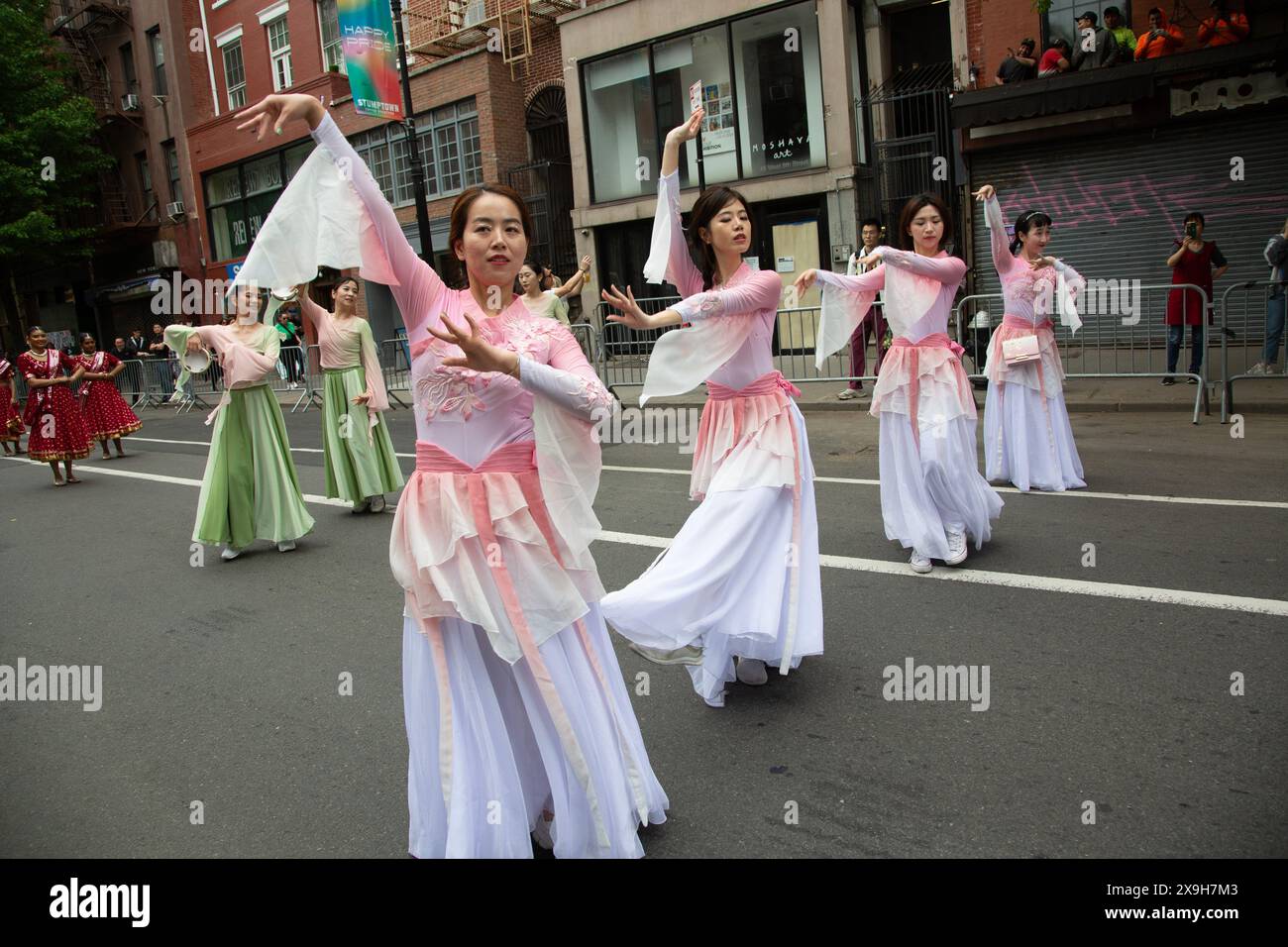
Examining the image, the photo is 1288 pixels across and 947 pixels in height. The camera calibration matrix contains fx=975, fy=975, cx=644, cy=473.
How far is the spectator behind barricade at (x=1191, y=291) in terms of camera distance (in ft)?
35.6

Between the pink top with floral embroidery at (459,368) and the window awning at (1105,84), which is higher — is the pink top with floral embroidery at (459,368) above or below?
below

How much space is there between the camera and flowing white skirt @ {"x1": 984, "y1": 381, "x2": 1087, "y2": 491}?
756cm

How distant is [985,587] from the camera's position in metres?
5.25

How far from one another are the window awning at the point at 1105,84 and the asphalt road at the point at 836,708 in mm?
8614

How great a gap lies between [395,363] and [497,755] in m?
18.8

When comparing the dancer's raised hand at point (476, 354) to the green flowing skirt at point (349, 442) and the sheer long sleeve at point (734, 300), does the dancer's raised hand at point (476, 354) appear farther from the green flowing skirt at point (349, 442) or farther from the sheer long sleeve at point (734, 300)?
the green flowing skirt at point (349, 442)

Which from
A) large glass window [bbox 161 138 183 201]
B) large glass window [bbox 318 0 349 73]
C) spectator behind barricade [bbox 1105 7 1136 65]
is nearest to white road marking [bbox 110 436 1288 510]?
spectator behind barricade [bbox 1105 7 1136 65]

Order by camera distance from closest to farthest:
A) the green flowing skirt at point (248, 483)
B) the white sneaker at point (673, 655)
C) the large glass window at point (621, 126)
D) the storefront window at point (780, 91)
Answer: the white sneaker at point (673, 655) → the green flowing skirt at point (248, 483) → the storefront window at point (780, 91) → the large glass window at point (621, 126)

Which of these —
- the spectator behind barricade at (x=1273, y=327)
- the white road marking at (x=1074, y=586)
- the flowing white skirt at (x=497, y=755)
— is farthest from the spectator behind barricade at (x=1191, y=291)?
the flowing white skirt at (x=497, y=755)

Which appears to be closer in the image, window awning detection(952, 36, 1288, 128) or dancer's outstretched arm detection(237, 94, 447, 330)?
dancer's outstretched arm detection(237, 94, 447, 330)

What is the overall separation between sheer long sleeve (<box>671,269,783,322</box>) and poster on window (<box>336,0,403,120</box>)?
13004 millimetres

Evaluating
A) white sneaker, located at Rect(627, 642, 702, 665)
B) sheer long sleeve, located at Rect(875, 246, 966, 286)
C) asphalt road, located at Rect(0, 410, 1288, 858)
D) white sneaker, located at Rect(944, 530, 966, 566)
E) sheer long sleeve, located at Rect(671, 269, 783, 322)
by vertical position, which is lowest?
asphalt road, located at Rect(0, 410, 1288, 858)

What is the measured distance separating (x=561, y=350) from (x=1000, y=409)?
5926 mm

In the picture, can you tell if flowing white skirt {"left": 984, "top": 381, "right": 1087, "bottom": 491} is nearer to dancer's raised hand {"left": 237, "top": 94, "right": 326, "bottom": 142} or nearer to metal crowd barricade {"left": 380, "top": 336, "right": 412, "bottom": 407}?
dancer's raised hand {"left": 237, "top": 94, "right": 326, "bottom": 142}
